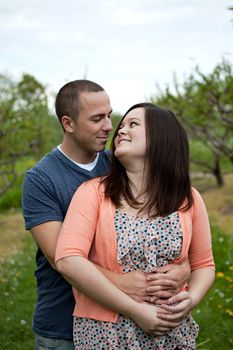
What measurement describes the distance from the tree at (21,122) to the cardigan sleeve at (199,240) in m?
7.11

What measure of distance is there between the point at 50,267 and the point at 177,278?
66 centimetres

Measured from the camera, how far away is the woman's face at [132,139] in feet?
8.46

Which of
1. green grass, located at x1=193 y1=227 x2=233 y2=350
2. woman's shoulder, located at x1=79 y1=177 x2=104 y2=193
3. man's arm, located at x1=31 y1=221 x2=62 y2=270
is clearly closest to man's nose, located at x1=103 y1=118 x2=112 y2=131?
woman's shoulder, located at x1=79 y1=177 x2=104 y2=193

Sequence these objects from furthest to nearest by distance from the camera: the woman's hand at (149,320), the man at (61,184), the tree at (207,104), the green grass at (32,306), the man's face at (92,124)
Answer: the tree at (207,104) → the green grass at (32,306) → the man's face at (92,124) → the man at (61,184) → the woman's hand at (149,320)

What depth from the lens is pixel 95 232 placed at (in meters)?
2.53

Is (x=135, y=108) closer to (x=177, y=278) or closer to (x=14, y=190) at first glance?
(x=177, y=278)

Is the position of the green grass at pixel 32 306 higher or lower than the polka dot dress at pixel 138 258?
lower

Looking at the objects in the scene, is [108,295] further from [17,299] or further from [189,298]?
[17,299]

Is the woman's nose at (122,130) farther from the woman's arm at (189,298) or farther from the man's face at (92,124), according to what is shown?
the woman's arm at (189,298)

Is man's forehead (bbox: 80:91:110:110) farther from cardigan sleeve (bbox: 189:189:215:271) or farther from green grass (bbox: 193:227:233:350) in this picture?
green grass (bbox: 193:227:233:350)

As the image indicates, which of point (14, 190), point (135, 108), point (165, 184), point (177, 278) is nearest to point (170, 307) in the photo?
point (177, 278)

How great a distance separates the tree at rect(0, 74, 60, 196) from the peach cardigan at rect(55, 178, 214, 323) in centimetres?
708

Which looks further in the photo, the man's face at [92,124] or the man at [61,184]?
the man's face at [92,124]

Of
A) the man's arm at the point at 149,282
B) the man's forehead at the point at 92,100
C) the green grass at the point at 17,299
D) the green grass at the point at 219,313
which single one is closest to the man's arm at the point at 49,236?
the man's arm at the point at 149,282
